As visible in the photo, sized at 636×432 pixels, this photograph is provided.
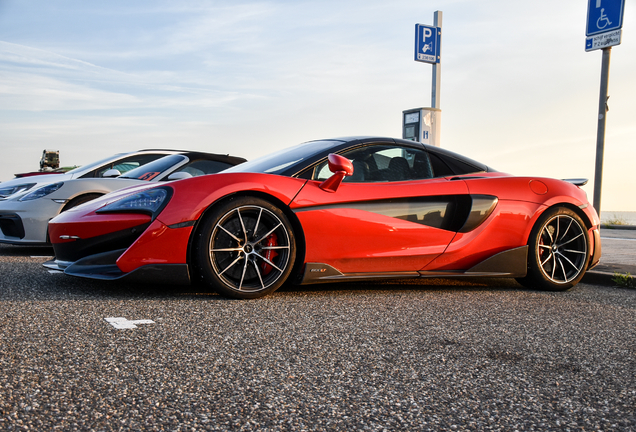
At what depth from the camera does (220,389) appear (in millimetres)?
2168

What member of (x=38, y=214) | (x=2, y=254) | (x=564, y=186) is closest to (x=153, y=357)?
(x=564, y=186)

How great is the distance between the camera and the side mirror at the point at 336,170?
13.0 ft

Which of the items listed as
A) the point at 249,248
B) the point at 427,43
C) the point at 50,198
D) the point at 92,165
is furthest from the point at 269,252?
the point at 427,43

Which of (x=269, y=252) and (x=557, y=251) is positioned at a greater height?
(x=269, y=252)

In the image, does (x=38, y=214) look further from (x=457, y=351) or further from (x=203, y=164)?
(x=457, y=351)

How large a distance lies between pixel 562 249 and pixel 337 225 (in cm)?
216

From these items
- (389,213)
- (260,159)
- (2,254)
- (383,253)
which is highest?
(260,159)

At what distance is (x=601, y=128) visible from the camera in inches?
420

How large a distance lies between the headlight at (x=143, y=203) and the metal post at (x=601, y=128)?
8582mm

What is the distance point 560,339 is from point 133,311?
2367 mm

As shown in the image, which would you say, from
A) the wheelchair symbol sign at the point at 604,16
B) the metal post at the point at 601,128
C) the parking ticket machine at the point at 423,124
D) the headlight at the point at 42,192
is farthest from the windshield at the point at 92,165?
the metal post at the point at 601,128

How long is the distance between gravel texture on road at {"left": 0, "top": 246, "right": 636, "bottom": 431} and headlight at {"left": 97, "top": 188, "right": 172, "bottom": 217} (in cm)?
→ 56

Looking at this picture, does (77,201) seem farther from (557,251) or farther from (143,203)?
(557,251)

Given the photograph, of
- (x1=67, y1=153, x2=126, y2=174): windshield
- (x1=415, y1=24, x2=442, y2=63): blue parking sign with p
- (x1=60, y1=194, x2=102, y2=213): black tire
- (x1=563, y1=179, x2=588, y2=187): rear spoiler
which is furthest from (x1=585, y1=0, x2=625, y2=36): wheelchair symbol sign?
(x1=60, y1=194, x2=102, y2=213): black tire
